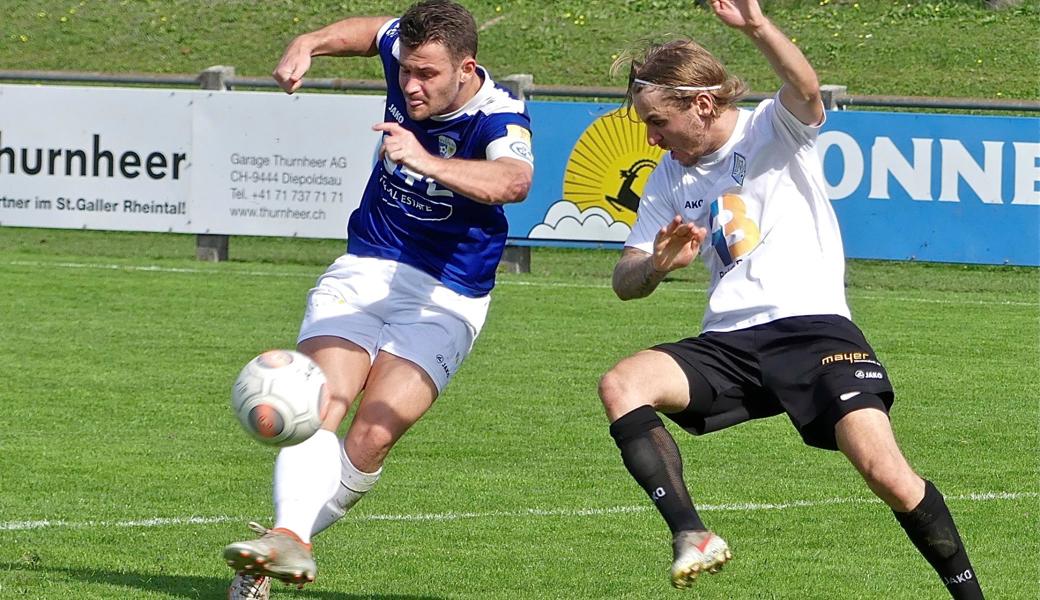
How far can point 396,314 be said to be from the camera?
5.78 meters

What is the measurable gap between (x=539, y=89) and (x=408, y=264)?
9.98 metres

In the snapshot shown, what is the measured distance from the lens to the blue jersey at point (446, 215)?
18.9 ft

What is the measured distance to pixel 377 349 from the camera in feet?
18.7

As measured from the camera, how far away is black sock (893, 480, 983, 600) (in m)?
4.93

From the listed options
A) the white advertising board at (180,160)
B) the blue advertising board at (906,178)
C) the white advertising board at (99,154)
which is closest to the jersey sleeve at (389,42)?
the blue advertising board at (906,178)

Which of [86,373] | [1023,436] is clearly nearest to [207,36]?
[86,373]

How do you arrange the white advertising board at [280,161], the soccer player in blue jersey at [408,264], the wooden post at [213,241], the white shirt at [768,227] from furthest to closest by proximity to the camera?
the wooden post at [213,241] < the white advertising board at [280,161] < the soccer player in blue jersey at [408,264] < the white shirt at [768,227]

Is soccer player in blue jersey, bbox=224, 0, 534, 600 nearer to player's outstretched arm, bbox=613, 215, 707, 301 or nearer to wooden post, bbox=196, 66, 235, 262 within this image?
player's outstretched arm, bbox=613, 215, 707, 301

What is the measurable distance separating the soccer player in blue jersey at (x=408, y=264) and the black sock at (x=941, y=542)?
1592 millimetres

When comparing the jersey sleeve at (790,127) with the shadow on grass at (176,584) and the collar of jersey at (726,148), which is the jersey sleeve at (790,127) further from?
the shadow on grass at (176,584)

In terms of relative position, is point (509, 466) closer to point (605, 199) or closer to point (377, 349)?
point (377, 349)

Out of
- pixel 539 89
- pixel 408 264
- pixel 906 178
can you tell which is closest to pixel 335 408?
pixel 408 264

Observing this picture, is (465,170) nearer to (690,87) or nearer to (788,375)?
(690,87)

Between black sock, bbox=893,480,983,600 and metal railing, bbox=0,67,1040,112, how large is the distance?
9.84 metres
